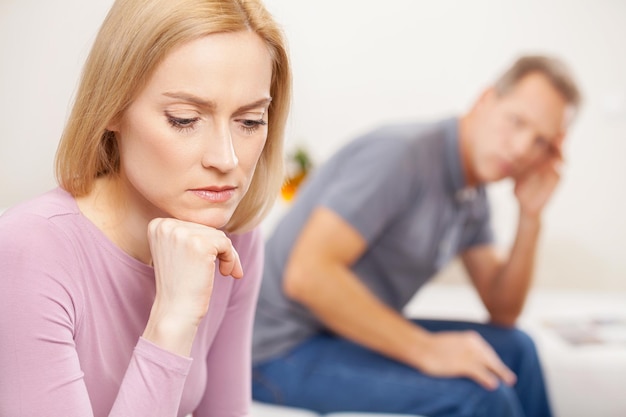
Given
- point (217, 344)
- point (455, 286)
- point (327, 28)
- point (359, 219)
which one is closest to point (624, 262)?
point (455, 286)

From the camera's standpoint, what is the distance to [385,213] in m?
1.60

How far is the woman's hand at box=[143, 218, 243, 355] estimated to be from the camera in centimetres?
68

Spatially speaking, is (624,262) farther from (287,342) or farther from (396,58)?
(287,342)

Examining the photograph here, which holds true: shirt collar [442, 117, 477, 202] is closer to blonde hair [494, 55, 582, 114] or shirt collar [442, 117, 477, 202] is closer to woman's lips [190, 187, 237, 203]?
blonde hair [494, 55, 582, 114]

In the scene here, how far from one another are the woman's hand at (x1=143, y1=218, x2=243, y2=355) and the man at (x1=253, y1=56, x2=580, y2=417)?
856 millimetres

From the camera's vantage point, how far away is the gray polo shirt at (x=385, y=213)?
160cm

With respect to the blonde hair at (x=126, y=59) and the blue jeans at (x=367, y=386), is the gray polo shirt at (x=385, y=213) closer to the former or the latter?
the blue jeans at (x=367, y=386)

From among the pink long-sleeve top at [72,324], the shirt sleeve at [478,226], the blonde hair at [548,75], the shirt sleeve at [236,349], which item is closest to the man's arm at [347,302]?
the shirt sleeve at [478,226]

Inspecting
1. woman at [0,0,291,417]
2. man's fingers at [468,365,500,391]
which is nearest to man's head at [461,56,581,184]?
man's fingers at [468,365,500,391]

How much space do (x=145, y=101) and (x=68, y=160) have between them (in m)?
0.10

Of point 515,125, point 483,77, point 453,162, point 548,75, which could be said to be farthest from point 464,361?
point 483,77

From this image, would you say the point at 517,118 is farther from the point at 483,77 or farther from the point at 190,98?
the point at 190,98

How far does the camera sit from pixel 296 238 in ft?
5.45

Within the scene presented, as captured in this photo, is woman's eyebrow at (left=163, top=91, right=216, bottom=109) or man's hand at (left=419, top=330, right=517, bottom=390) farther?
man's hand at (left=419, top=330, right=517, bottom=390)
